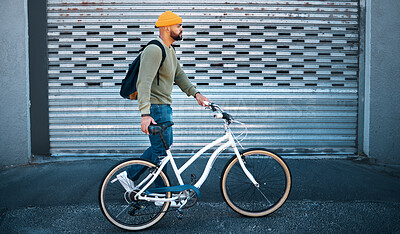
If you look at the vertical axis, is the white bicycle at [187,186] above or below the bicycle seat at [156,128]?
below

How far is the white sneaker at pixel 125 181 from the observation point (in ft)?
10.5

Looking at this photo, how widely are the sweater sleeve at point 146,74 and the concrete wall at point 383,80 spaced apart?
4.70m

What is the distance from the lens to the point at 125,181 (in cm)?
321

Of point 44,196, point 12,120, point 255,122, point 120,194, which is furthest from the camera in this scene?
point 255,122

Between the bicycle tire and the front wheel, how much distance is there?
0.69 metres

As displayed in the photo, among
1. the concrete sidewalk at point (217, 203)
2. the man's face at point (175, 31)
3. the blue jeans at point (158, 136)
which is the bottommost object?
the concrete sidewalk at point (217, 203)

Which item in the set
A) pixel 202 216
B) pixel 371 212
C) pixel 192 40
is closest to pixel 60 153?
pixel 192 40

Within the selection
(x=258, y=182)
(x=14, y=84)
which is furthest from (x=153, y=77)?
(x=14, y=84)

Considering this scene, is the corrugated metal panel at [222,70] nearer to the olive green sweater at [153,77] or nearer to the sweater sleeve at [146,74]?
the olive green sweater at [153,77]

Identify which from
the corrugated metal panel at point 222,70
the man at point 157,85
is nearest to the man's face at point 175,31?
the man at point 157,85

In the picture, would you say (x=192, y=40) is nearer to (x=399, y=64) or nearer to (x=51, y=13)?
(x=51, y=13)

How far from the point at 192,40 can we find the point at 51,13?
8.87 feet

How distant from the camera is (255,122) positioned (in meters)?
6.33

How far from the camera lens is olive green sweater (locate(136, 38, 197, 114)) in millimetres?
3160
